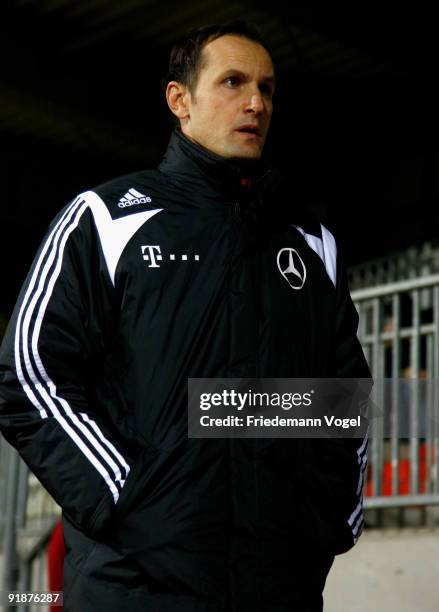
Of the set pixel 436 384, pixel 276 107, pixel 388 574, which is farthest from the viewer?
pixel 276 107

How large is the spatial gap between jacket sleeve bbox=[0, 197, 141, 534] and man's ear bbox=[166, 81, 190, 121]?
1.25 feet

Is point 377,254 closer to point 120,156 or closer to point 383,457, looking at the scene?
point 120,156

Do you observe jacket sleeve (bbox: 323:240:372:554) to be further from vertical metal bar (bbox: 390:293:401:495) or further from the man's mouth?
vertical metal bar (bbox: 390:293:401:495)

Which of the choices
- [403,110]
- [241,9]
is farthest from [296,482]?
[403,110]

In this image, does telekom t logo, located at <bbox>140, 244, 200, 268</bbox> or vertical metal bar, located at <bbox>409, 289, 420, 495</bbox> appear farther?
vertical metal bar, located at <bbox>409, 289, 420, 495</bbox>

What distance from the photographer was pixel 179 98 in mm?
2826

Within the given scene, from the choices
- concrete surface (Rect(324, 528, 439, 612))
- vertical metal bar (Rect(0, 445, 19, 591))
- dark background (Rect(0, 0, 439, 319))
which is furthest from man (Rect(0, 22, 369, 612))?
dark background (Rect(0, 0, 439, 319))

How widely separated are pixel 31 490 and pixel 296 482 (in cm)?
456

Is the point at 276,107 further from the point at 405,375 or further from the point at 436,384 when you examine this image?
the point at 436,384

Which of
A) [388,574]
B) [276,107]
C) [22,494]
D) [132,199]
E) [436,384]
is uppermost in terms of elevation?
[276,107]

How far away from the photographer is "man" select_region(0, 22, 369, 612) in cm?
228

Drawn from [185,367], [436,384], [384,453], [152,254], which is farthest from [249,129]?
[384,453]

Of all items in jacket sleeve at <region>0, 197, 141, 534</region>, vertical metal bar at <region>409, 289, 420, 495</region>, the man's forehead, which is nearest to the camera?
jacket sleeve at <region>0, 197, 141, 534</region>

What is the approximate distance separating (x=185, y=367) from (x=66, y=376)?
25cm
